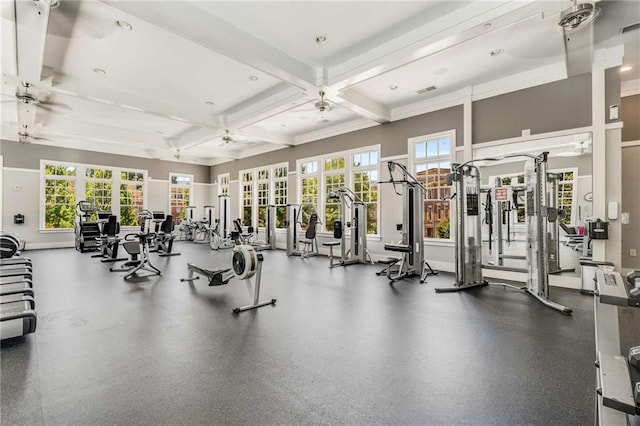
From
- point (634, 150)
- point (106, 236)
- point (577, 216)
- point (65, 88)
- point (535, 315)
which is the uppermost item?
point (65, 88)

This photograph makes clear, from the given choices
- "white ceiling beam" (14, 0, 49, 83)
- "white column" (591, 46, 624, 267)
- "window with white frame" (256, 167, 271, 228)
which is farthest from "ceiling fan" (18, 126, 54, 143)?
"white column" (591, 46, 624, 267)

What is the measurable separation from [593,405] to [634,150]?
5.71m

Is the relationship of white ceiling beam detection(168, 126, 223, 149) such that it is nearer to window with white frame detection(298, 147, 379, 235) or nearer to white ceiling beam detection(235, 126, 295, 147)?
white ceiling beam detection(235, 126, 295, 147)

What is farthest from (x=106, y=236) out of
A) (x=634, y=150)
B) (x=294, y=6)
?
(x=634, y=150)

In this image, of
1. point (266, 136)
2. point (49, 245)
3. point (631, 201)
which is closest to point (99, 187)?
point (49, 245)

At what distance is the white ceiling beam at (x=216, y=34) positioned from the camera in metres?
3.35

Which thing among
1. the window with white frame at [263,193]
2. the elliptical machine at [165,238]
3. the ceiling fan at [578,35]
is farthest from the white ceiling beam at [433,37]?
the elliptical machine at [165,238]

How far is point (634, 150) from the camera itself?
5.35 meters

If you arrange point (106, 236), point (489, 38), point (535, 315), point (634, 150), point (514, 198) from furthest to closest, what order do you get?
1. point (106, 236)
2. point (514, 198)
3. point (634, 150)
4. point (489, 38)
5. point (535, 315)

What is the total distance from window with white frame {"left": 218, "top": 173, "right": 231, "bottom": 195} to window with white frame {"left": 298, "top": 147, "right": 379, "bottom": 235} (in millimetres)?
4425

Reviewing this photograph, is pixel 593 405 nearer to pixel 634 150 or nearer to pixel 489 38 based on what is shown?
pixel 489 38

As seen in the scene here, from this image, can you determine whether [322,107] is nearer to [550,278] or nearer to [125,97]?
[125,97]

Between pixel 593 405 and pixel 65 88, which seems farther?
pixel 65 88

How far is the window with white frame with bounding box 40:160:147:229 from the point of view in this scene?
32.2 ft
